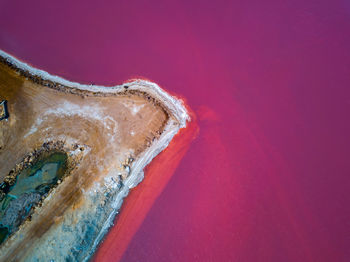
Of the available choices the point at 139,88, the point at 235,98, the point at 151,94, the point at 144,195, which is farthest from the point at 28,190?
the point at 235,98

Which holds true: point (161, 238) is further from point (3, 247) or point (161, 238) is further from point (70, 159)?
point (3, 247)

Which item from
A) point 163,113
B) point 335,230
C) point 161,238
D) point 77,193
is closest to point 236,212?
point 161,238

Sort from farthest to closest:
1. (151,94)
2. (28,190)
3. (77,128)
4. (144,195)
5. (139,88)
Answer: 1. (139,88)
2. (151,94)
3. (77,128)
4. (28,190)
5. (144,195)

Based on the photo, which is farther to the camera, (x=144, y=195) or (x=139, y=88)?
(x=139, y=88)

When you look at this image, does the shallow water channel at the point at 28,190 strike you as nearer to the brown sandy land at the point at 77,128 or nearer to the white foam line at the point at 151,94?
the brown sandy land at the point at 77,128

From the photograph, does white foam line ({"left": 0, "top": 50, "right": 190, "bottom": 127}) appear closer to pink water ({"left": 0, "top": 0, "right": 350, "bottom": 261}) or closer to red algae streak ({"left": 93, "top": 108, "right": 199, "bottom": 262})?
pink water ({"left": 0, "top": 0, "right": 350, "bottom": 261})

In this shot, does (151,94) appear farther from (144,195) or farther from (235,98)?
(144,195)
